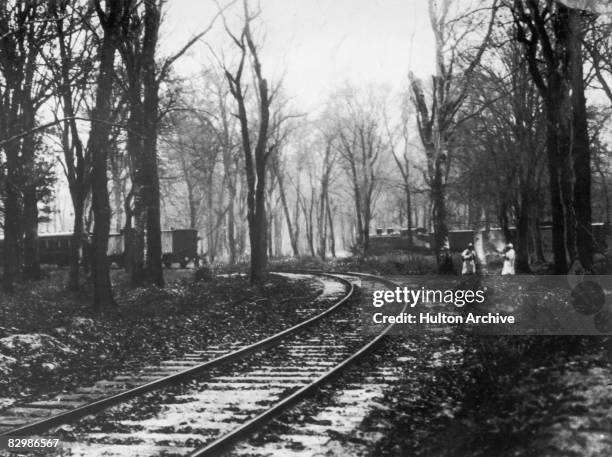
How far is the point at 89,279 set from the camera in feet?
70.3

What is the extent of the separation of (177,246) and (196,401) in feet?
114

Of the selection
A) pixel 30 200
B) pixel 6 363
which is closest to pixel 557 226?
pixel 6 363

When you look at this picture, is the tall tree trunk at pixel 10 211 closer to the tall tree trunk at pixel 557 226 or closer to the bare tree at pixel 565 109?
the bare tree at pixel 565 109

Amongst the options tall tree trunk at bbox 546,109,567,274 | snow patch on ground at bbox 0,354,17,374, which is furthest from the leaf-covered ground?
tall tree trunk at bbox 546,109,567,274

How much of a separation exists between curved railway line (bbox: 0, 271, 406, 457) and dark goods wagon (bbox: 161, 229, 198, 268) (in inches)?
1219

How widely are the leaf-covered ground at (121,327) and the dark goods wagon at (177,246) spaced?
20152 millimetres

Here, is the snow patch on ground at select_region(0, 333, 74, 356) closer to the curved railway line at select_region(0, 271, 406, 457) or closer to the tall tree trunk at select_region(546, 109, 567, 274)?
the curved railway line at select_region(0, 271, 406, 457)

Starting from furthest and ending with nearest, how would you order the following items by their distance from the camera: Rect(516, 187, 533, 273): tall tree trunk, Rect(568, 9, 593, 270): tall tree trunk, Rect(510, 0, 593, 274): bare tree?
Rect(516, 187, 533, 273): tall tree trunk, Rect(568, 9, 593, 270): tall tree trunk, Rect(510, 0, 593, 274): bare tree

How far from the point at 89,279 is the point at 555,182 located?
15592 millimetres

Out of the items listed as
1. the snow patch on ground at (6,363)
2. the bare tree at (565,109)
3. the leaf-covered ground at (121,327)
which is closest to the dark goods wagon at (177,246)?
the leaf-covered ground at (121,327)

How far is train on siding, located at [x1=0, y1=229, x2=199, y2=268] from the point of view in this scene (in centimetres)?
3981

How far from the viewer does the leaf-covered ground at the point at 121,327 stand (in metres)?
8.73

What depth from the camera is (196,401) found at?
713 centimetres

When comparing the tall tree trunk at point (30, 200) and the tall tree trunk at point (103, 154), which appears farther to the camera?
the tall tree trunk at point (30, 200)
